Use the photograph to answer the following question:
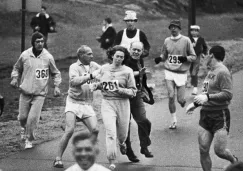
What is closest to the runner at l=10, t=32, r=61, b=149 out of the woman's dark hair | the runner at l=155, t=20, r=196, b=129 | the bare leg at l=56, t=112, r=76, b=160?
the bare leg at l=56, t=112, r=76, b=160

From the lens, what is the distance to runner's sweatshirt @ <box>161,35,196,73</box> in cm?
1386

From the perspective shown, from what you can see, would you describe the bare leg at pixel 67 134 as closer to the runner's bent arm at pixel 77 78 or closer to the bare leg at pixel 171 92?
the runner's bent arm at pixel 77 78

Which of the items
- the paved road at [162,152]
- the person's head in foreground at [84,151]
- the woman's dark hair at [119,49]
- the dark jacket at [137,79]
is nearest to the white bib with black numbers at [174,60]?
the paved road at [162,152]

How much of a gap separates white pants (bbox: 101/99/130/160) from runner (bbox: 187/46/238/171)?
4.55 feet

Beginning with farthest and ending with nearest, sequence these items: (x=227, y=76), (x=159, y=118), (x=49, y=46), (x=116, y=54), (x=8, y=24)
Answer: (x=8, y=24) → (x=49, y=46) → (x=159, y=118) → (x=116, y=54) → (x=227, y=76)

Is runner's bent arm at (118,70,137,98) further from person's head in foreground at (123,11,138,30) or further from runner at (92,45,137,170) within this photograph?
person's head in foreground at (123,11,138,30)

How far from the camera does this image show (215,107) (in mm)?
9523

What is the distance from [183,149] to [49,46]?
16.3m

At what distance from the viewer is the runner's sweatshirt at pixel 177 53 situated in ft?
45.5

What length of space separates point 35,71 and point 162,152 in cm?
239

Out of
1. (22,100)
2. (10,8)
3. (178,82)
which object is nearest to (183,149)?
(178,82)

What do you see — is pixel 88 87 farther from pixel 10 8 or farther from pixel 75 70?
pixel 10 8

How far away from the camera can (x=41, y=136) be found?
45.1ft

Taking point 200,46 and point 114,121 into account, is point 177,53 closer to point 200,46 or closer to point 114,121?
point 114,121
